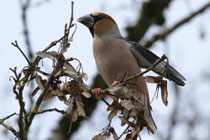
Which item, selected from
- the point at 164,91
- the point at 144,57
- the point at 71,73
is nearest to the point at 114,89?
the point at 71,73

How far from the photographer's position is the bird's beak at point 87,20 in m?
4.34

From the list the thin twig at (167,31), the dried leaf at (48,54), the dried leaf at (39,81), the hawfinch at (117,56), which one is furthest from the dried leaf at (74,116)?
the thin twig at (167,31)

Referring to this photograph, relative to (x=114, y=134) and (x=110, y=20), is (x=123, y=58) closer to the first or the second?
(x=110, y=20)

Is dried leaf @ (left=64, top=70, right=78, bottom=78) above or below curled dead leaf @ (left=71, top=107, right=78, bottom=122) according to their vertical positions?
above

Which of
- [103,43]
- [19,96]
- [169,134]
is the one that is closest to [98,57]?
[103,43]

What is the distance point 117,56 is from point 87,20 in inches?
33.9

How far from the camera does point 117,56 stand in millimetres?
3766

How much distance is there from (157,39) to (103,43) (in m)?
3.26

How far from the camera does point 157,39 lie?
23.1ft

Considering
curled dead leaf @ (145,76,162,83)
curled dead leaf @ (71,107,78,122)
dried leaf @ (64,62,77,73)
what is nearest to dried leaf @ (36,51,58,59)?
dried leaf @ (64,62,77,73)

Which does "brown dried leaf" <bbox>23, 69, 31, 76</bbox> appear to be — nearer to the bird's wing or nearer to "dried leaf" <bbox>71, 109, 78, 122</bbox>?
"dried leaf" <bbox>71, 109, 78, 122</bbox>

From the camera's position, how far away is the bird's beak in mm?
4340

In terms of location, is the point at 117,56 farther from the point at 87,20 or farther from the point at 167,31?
the point at 167,31

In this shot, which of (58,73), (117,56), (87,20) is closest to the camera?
(58,73)
